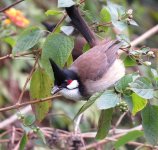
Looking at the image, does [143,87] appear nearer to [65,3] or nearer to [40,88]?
[65,3]

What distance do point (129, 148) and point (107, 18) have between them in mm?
2202

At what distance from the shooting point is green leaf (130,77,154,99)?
5.68 ft

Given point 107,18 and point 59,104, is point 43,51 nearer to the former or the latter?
point 107,18

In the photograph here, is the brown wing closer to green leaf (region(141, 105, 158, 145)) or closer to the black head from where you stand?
the black head

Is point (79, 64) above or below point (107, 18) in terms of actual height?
below

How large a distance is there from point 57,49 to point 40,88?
0.25 m

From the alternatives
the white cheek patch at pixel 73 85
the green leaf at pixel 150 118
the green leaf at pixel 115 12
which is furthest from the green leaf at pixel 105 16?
the green leaf at pixel 150 118

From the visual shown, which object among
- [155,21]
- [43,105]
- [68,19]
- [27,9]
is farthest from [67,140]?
[155,21]

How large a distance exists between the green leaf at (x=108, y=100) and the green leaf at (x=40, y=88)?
0.42 metres

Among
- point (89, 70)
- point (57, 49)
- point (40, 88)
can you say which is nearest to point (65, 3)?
point (57, 49)

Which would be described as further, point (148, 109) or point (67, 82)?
point (67, 82)

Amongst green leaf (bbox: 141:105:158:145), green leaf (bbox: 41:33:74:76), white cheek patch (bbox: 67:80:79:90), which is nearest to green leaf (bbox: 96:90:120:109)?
green leaf (bbox: 141:105:158:145)

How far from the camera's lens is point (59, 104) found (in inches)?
165

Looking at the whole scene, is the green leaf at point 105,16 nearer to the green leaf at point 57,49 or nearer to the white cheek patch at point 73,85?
the green leaf at point 57,49
